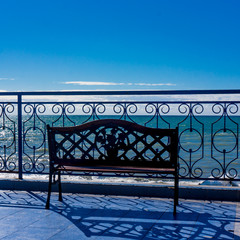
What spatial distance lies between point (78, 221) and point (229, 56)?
47.3m

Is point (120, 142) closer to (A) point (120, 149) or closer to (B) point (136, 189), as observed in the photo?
(A) point (120, 149)

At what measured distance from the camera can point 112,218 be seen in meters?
4.05

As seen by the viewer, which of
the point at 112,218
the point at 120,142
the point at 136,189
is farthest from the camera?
the point at 136,189

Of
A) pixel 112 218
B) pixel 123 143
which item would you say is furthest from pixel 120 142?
pixel 112 218

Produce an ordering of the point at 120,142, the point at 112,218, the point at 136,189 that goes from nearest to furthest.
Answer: the point at 112,218 → the point at 120,142 → the point at 136,189

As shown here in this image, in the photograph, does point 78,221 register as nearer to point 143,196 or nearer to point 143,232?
point 143,232

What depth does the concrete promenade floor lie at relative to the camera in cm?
354

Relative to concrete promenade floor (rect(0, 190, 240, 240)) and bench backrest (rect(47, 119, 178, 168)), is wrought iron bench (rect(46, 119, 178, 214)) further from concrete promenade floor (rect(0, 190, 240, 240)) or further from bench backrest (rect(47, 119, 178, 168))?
concrete promenade floor (rect(0, 190, 240, 240))

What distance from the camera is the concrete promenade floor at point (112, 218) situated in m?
3.54

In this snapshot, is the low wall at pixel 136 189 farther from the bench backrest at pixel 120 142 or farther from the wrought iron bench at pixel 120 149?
the bench backrest at pixel 120 142

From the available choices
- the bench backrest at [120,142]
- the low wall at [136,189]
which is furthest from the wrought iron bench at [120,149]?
the low wall at [136,189]

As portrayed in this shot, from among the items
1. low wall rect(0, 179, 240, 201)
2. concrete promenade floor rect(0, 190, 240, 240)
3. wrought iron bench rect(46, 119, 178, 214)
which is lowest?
concrete promenade floor rect(0, 190, 240, 240)

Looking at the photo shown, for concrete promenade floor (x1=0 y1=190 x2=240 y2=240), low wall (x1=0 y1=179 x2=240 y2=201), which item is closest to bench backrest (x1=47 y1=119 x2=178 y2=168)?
concrete promenade floor (x1=0 y1=190 x2=240 y2=240)

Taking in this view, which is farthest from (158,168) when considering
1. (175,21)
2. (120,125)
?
(175,21)
